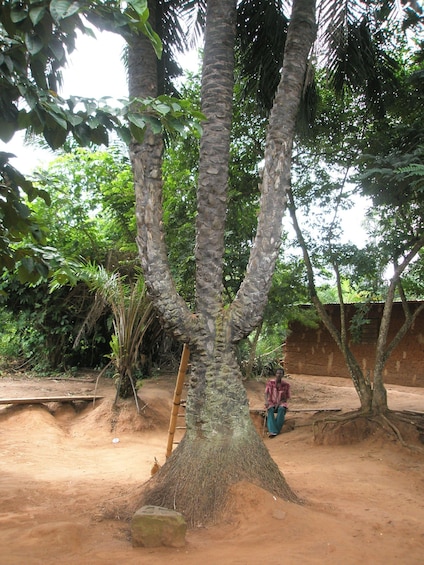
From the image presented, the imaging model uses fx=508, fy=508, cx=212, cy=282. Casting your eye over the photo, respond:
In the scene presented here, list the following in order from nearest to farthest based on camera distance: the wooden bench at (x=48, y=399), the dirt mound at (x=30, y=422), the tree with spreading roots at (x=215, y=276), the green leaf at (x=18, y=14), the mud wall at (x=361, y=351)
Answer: the green leaf at (x=18, y=14), the tree with spreading roots at (x=215, y=276), the dirt mound at (x=30, y=422), the wooden bench at (x=48, y=399), the mud wall at (x=361, y=351)

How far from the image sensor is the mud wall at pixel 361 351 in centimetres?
1391

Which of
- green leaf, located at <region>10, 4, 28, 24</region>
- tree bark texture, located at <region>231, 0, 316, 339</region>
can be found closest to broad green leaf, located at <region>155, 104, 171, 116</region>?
green leaf, located at <region>10, 4, 28, 24</region>

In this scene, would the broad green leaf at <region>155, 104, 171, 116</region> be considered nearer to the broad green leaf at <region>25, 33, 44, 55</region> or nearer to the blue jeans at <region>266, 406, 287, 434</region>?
the broad green leaf at <region>25, 33, 44, 55</region>

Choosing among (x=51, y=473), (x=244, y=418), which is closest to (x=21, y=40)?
(x=244, y=418)

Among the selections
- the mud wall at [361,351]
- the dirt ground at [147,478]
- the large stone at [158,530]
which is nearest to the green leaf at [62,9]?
the dirt ground at [147,478]

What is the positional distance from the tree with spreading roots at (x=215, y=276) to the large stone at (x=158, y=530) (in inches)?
23.2

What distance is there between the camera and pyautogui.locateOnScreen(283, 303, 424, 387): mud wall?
1391cm

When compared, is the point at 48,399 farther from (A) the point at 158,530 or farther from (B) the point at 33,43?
(B) the point at 33,43

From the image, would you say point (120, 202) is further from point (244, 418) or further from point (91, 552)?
point (91, 552)

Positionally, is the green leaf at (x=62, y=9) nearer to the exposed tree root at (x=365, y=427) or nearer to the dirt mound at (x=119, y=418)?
the exposed tree root at (x=365, y=427)

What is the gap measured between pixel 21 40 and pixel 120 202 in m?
8.80

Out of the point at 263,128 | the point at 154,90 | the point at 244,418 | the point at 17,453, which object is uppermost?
the point at 263,128

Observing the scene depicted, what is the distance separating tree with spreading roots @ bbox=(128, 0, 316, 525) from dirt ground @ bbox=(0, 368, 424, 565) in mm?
315

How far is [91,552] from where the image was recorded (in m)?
3.83
